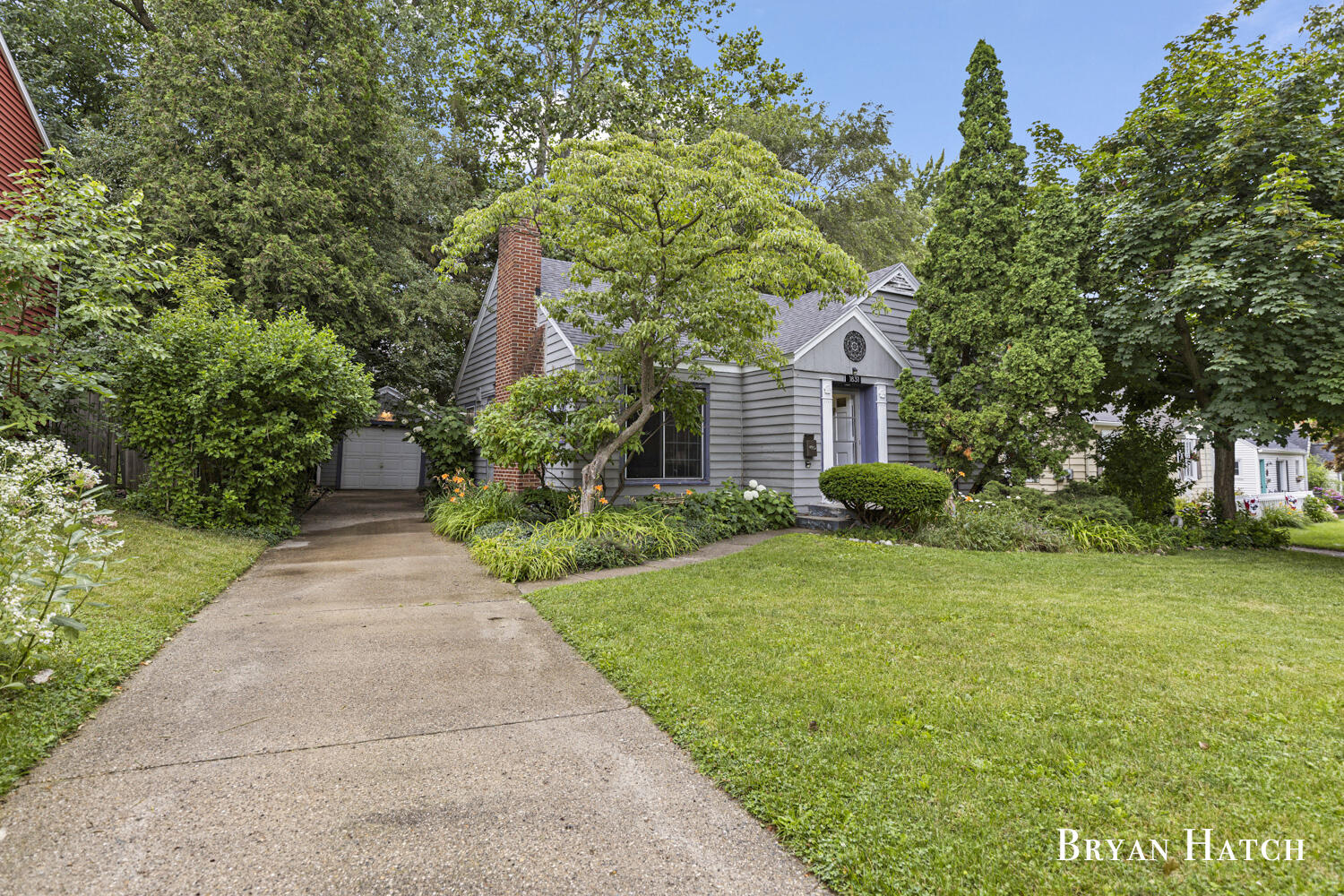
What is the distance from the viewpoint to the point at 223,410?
8352 mm

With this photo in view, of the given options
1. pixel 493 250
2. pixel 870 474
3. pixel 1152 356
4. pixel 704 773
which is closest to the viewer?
pixel 704 773

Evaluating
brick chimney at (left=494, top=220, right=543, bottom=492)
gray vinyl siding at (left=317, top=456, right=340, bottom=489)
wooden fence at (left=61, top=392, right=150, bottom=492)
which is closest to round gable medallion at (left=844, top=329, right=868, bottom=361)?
brick chimney at (left=494, top=220, right=543, bottom=492)

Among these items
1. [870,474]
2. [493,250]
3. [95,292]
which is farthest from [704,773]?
[493,250]

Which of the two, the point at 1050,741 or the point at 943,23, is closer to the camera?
the point at 1050,741

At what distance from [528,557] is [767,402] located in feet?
18.7

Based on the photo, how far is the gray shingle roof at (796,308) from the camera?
10.6 meters

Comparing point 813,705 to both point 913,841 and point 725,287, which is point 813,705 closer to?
point 913,841

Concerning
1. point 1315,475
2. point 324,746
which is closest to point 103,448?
point 324,746

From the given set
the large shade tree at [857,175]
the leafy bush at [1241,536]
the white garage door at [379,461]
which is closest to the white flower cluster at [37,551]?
the leafy bush at [1241,536]

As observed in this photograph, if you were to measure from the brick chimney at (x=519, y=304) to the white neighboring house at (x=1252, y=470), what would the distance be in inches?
425

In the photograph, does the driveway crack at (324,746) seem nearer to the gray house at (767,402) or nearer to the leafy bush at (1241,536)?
the gray house at (767,402)

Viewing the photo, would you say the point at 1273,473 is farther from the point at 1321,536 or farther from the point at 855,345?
the point at 855,345

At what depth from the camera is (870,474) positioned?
9.23 metres

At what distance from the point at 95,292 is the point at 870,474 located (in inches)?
384
